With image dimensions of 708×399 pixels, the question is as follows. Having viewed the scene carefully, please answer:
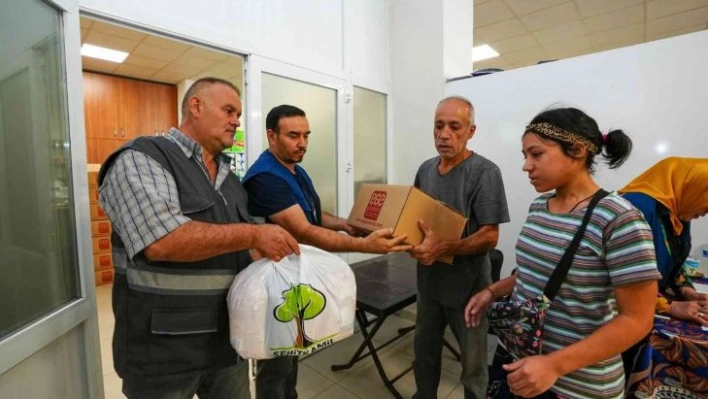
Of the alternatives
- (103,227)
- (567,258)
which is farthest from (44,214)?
(103,227)

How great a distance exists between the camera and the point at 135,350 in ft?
3.27

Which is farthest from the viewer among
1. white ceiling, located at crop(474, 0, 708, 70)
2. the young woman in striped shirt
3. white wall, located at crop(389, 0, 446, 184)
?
white ceiling, located at crop(474, 0, 708, 70)

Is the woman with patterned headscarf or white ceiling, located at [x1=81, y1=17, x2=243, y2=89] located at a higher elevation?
white ceiling, located at [x1=81, y1=17, x2=243, y2=89]

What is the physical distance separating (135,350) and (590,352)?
1207mm

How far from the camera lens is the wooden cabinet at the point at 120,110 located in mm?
5145

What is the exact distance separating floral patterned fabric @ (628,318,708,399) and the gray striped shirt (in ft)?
4.65

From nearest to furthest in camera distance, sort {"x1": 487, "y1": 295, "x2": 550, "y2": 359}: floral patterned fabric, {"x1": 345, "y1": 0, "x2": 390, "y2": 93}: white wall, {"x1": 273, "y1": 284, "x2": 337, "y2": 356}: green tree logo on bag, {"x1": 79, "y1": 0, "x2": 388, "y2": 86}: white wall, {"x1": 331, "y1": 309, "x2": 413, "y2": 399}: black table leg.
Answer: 1. {"x1": 487, "y1": 295, "x2": 550, "y2": 359}: floral patterned fabric
2. {"x1": 273, "y1": 284, "x2": 337, "y2": 356}: green tree logo on bag
3. {"x1": 79, "y1": 0, "x2": 388, "y2": 86}: white wall
4. {"x1": 331, "y1": 309, "x2": 413, "y2": 399}: black table leg
5. {"x1": 345, "y1": 0, "x2": 390, "y2": 93}: white wall

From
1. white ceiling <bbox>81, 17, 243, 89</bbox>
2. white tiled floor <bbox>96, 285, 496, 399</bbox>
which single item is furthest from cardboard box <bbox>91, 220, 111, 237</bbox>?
white ceiling <bbox>81, 17, 243, 89</bbox>

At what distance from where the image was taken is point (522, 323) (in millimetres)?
901

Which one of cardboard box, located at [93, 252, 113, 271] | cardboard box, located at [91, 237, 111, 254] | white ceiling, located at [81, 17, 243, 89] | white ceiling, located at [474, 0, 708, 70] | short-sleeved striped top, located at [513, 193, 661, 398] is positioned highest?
white ceiling, located at [474, 0, 708, 70]

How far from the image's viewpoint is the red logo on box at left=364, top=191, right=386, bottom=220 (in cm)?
146

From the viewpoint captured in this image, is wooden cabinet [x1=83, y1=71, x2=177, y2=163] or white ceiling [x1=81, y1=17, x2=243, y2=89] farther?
wooden cabinet [x1=83, y1=71, x2=177, y2=163]

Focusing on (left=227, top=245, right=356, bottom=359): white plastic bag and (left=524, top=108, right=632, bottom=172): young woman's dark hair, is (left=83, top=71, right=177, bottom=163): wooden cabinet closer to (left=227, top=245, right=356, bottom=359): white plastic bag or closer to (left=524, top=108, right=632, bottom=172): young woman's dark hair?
(left=227, top=245, right=356, bottom=359): white plastic bag

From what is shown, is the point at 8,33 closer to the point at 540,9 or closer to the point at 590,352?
the point at 590,352
